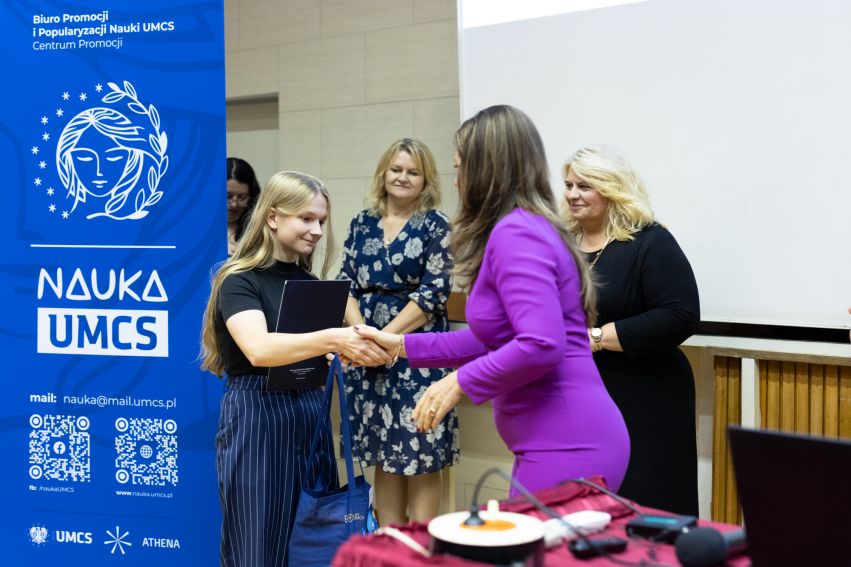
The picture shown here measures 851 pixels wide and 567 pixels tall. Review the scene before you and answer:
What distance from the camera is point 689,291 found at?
101 inches

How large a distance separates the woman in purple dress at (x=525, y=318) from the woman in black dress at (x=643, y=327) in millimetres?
869

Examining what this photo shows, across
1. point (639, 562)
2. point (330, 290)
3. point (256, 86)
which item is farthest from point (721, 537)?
point (256, 86)

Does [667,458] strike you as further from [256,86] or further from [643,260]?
[256,86]

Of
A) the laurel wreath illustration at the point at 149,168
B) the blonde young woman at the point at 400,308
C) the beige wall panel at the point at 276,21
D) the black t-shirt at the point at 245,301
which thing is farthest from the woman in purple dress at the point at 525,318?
the beige wall panel at the point at 276,21

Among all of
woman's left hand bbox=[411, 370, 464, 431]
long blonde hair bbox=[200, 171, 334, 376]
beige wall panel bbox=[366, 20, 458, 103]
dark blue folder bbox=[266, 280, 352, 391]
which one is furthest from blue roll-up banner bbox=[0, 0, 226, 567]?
beige wall panel bbox=[366, 20, 458, 103]

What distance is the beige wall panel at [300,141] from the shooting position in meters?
4.38

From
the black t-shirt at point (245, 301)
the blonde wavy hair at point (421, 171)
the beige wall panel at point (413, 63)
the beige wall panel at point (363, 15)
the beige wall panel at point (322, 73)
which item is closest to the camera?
the black t-shirt at point (245, 301)

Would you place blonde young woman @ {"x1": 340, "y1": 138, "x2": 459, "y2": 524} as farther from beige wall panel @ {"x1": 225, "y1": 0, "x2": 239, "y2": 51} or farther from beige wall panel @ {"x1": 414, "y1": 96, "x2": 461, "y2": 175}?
beige wall panel @ {"x1": 225, "y1": 0, "x2": 239, "y2": 51}

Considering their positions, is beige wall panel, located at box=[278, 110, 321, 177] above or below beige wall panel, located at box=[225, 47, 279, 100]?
below

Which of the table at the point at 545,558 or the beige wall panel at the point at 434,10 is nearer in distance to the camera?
the table at the point at 545,558

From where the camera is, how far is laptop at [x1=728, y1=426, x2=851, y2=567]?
92cm

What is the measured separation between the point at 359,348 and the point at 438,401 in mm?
694

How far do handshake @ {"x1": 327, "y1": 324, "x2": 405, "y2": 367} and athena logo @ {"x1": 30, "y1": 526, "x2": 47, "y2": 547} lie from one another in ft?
4.71

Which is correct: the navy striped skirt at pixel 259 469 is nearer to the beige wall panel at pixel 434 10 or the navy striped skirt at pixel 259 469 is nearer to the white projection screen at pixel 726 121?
the white projection screen at pixel 726 121
